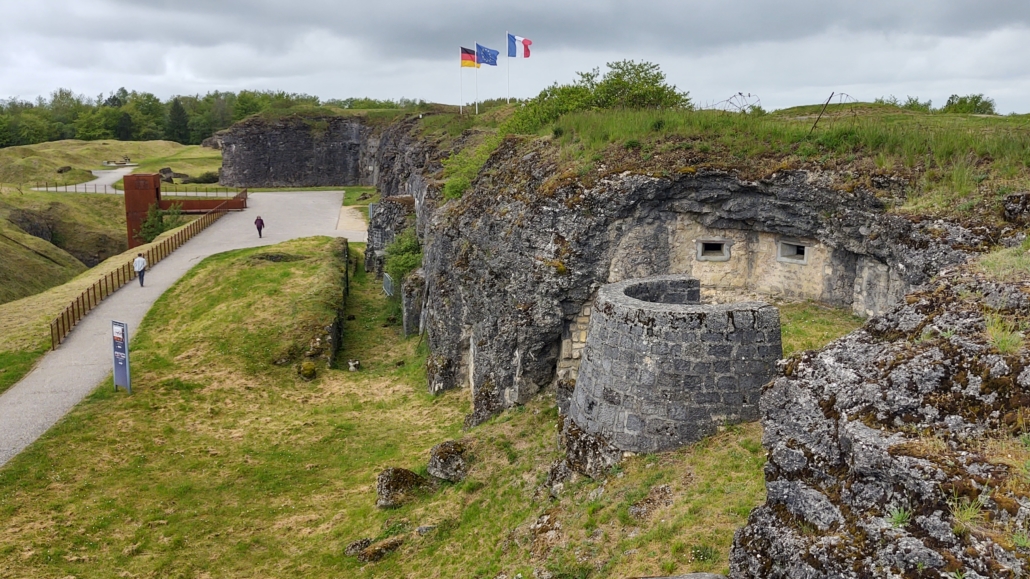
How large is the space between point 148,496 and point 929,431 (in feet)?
50.2

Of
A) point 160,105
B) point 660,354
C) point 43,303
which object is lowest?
point 43,303

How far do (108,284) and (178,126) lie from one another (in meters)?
79.0

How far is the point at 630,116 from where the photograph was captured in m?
17.3

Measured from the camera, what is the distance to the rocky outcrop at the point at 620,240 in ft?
43.3

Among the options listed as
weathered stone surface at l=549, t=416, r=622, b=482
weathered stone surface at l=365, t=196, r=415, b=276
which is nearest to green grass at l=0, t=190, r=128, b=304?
weathered stone surface at l=365, t=196, r=415, b=276

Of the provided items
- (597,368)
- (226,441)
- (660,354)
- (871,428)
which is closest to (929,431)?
(871,428)

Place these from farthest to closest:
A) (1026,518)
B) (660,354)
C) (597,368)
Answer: (597,368)
(660,354)
(1026,518)

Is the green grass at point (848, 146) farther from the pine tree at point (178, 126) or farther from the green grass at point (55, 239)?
the pine tree at point (178, 126)

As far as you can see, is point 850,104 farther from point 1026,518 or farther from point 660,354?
point 1026,518

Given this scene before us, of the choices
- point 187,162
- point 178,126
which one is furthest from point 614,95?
point 178,126

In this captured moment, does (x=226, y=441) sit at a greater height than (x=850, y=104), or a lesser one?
lesser

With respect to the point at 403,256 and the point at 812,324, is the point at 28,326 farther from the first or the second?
the point at 812,324

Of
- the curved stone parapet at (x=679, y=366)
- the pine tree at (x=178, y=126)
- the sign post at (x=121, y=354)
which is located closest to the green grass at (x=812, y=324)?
the curved stone parapet at (x=679, y=366)

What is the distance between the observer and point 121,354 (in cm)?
1994
